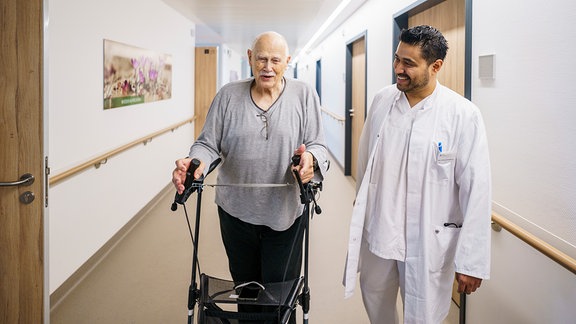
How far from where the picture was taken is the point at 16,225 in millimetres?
2275

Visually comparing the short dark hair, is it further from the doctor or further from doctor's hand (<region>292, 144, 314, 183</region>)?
doctor's hand (<region>292, 144, 314, 183</region>)

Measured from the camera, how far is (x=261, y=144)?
2.04m

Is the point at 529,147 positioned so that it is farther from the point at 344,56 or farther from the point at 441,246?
the point at 344,56

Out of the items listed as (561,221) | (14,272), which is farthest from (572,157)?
(14,272)

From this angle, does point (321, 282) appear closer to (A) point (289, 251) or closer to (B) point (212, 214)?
(A) point (289, 251)

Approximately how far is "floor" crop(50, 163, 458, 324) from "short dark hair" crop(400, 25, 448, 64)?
1828 millimetres

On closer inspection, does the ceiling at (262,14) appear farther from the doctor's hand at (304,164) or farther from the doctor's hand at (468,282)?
the doctor's hand at (468,282)

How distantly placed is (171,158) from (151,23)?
213 cm

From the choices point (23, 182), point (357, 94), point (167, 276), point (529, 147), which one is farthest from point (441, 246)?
point (357, 94)

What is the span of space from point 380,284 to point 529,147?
2.99ft

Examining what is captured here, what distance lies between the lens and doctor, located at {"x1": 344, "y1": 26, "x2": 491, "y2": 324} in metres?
1.93

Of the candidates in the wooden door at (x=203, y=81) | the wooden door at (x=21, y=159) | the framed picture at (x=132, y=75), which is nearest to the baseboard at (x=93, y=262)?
the wooden door at (x=21, y=159)

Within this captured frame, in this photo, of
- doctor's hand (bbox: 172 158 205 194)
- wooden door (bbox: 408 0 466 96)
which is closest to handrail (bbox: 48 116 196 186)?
doctor's hand (bbox: 172 158 205 194)

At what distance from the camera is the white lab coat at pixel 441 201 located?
75.4 inches
